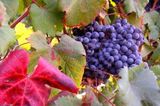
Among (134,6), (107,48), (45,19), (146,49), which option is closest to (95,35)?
(107,48)

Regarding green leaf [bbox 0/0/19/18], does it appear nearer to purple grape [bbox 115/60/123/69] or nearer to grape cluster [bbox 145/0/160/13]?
purple grape [bbox 115/60/123/69]

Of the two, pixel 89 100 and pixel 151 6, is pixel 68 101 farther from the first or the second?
pixel 151 6

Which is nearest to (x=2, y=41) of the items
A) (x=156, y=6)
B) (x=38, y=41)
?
(x=38, y=41)

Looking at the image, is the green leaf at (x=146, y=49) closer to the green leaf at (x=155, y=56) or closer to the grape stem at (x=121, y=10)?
the green leaf at (x=155, y=56)

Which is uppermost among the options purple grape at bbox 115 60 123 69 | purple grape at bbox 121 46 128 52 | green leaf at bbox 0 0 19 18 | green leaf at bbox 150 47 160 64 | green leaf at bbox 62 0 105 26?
green leaf at bbox 0 0 19 18

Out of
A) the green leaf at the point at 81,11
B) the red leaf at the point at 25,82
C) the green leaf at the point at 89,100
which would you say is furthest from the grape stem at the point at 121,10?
the red leaf at the point at 25,82

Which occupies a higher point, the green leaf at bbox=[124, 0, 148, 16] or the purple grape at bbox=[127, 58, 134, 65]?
the green leaf at bbox=[124, 0, 148, 16]

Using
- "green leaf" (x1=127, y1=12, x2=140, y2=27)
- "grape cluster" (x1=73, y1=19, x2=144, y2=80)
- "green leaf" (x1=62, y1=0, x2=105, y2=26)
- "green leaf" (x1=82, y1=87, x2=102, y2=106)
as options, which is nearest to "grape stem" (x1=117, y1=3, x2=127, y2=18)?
"green leaf" (x1=127, y1=12, x2=140, y2=27)
